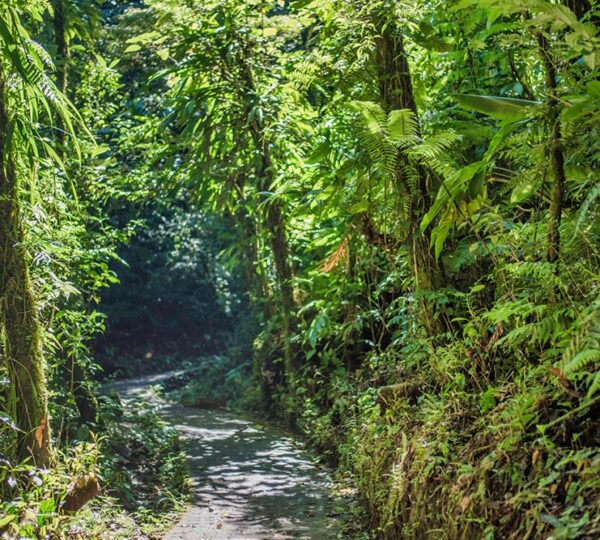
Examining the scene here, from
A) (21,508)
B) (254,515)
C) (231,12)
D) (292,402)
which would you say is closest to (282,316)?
(292,402)

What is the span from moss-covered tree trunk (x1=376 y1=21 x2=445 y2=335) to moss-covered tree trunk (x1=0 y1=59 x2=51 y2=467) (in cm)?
305

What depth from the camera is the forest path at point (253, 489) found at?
627 cm

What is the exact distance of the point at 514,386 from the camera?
443 centimetres

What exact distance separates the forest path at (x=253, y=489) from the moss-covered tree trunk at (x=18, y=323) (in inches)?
58.0

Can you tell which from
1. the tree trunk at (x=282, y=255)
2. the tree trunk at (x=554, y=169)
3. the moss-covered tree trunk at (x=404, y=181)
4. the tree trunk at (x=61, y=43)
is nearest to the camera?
the tree trunk at (x=554, y=169)

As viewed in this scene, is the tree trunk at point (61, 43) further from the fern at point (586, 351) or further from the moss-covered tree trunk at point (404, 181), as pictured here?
the fern at point (586, 351)

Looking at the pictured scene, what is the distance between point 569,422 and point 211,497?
15.2 ft

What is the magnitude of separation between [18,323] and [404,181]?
3.26 m

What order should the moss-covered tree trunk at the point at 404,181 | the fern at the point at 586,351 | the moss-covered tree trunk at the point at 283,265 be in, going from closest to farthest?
the fern at the point at 586,351 < the moss-covered tree trunk at the point at 404,181 < the moss-covered tree trunk at the point at 283,265

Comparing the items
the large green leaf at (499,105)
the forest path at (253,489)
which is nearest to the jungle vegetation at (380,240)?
the large green leaf at (499,105)

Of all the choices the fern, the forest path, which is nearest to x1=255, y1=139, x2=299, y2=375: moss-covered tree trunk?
the forest path

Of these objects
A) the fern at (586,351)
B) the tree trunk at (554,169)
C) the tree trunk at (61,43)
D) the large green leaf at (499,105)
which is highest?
the tree trunk at (61,43)

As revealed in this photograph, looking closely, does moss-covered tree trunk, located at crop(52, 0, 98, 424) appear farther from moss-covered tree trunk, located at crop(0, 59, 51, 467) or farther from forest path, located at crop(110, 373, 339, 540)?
moss-covered tree trunk, located at crop(0, 59, 51, 467)

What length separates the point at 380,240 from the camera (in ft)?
25.5
